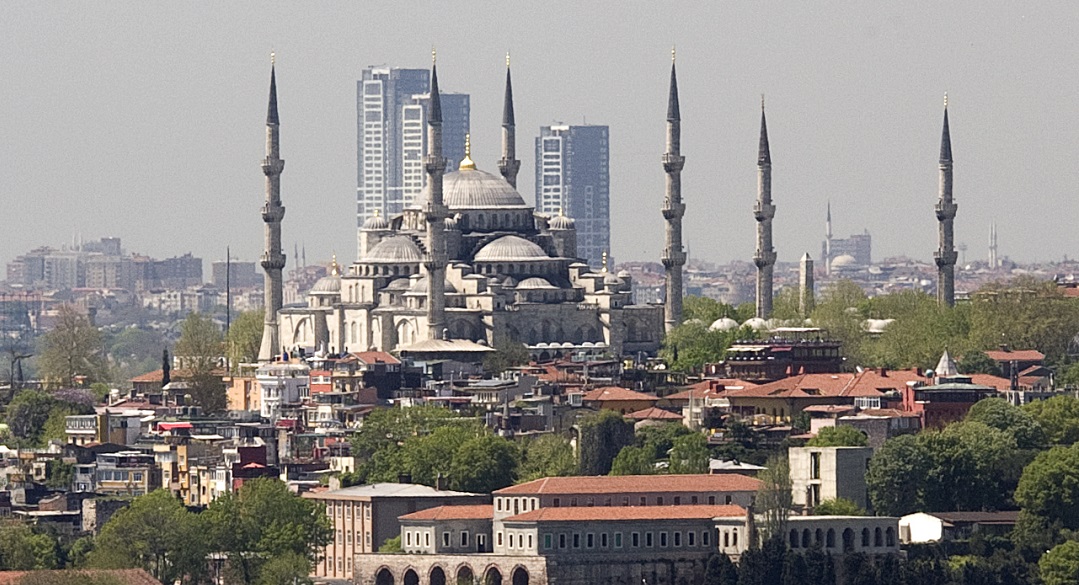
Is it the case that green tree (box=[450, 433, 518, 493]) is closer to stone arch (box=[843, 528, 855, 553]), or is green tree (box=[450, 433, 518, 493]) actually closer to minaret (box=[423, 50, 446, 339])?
stone arch (box=[843, 528, 855, 553])

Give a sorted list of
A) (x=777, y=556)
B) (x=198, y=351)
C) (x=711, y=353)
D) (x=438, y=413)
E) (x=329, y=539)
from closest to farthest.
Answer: (x=777, y=556) < (x=329, y=539) < (x=438, y=413) < (x=711, y=353) < (x=198, y=351)

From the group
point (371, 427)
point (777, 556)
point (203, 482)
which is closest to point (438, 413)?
point (371, 427)

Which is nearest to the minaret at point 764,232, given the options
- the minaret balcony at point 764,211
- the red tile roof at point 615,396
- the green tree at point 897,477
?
the minaret balcony at point 764,211

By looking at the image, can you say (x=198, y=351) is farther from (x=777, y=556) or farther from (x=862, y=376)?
(x=777, y=556)

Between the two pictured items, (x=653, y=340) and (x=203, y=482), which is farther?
(x=653, y=340)

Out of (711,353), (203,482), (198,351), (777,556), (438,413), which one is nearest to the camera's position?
(777,556)

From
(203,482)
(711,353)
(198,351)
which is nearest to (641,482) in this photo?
(203,482)
